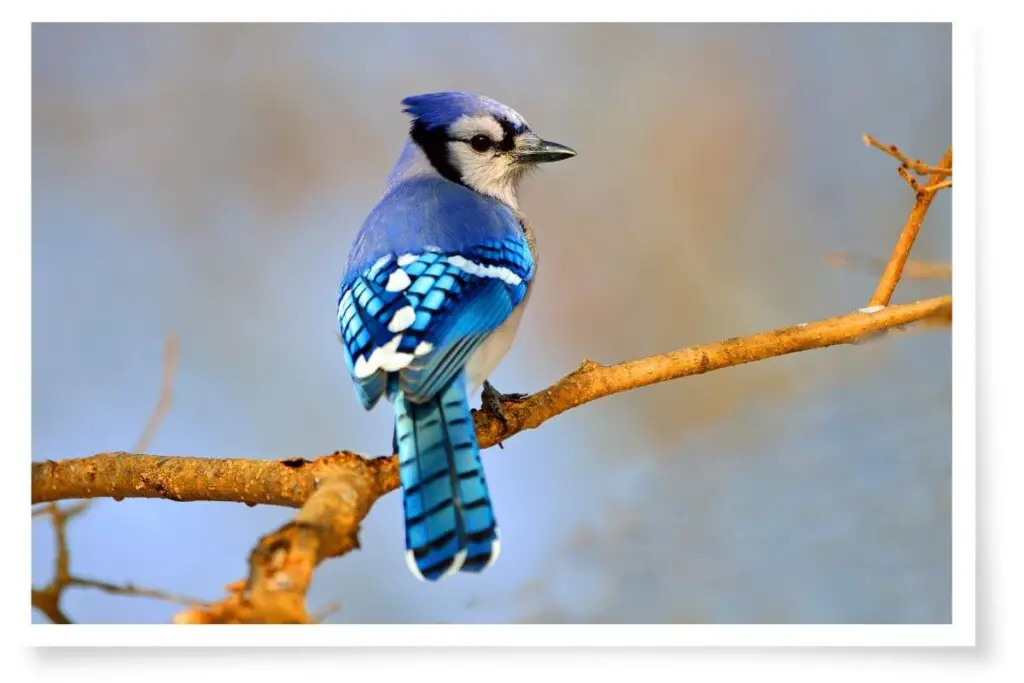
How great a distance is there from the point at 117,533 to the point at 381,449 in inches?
27.4

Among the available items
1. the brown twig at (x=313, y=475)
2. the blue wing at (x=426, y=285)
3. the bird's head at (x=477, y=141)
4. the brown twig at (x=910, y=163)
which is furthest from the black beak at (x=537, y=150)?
the brown twig at (x=910, y=163)

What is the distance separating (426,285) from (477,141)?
71cm

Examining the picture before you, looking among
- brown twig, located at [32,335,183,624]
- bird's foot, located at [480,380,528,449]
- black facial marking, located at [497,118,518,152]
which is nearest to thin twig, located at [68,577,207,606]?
brown twig, located at [32,335,183,624]

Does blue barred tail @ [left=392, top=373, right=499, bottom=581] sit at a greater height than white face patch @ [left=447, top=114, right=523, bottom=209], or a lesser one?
lesser

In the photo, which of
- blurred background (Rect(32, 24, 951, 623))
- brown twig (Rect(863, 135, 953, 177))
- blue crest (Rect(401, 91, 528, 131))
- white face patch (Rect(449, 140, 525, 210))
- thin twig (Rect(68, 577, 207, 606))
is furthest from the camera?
white face patch (Rect(449, 140, 525, 210))

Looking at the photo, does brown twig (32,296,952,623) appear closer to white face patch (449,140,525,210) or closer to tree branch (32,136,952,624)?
tree branch (32,136,952,624)

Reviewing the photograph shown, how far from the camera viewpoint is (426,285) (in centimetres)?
232

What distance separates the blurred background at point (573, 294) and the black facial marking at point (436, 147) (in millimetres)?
78

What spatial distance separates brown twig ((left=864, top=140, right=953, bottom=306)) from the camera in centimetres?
254

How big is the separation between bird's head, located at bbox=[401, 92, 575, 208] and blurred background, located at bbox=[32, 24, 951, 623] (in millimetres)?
66
